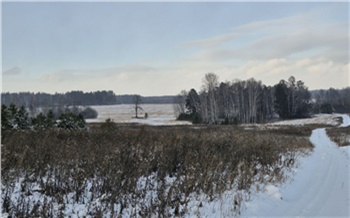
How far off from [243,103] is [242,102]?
68 centimetres

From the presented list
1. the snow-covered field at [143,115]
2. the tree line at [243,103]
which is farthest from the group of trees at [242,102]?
the snow-covered field at [143,115]

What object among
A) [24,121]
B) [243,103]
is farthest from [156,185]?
[243,103]

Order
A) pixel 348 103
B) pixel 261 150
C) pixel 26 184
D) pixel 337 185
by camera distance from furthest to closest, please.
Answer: pixel 348 103
pixel 261 150
pixel 337 185
pixel 26 184

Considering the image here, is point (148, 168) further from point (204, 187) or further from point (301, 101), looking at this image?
point (301, 101)

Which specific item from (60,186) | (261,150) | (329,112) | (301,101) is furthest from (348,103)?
(60,186)

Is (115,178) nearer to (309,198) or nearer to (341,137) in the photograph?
(309,198)

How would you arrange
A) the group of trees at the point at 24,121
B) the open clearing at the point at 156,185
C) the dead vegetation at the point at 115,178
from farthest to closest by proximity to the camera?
the group of trees at the point at 24,121 → the open clearing at the point at 156,185 → the dead vegetation at the point at 115,178

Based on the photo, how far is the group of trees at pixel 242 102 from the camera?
69.2m

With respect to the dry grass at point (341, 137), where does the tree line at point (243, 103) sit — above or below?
above

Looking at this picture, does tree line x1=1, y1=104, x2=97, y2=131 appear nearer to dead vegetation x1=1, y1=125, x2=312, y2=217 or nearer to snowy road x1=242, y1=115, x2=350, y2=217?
Answer: dead vegetation x1=1, y1=125, x2=312, y2=217

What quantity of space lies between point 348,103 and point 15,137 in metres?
121

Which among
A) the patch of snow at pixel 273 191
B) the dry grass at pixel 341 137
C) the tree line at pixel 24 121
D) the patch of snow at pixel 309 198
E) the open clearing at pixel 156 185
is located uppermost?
the tree line at pixel 24 121

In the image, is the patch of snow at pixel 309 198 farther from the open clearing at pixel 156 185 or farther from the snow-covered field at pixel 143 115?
the snow-covered field at pixel 143 115

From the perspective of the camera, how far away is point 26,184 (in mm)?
6750
